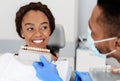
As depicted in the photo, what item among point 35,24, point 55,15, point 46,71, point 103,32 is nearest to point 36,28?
point 35,24

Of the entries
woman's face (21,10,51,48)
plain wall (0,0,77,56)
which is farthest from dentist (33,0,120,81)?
plain wall (0,0,77,56)

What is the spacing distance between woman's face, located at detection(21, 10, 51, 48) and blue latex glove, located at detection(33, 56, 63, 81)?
0.38 metres

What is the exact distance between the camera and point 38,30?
1675mm

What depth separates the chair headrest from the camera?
2.15 m

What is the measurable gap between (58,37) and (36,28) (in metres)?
0.52

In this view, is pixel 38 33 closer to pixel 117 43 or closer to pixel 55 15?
pixel 117 43

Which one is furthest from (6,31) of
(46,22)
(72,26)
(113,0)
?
(113,0)

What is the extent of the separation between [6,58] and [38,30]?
1.15 ft

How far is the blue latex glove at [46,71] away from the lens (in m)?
1.28

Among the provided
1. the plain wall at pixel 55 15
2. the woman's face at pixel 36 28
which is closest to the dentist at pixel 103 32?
the woman's face at pixel 36 28

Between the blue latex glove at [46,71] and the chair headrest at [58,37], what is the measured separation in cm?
86

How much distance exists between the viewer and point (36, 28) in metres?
1.67

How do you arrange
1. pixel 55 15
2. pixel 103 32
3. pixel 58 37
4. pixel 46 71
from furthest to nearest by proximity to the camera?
pixel 55 15, pixel 58 37, pixel 46 71, pixel 103 32

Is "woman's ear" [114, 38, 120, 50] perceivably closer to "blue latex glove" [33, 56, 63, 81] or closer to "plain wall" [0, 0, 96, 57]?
"blue latex glove" [33, 56, 63, 81]
